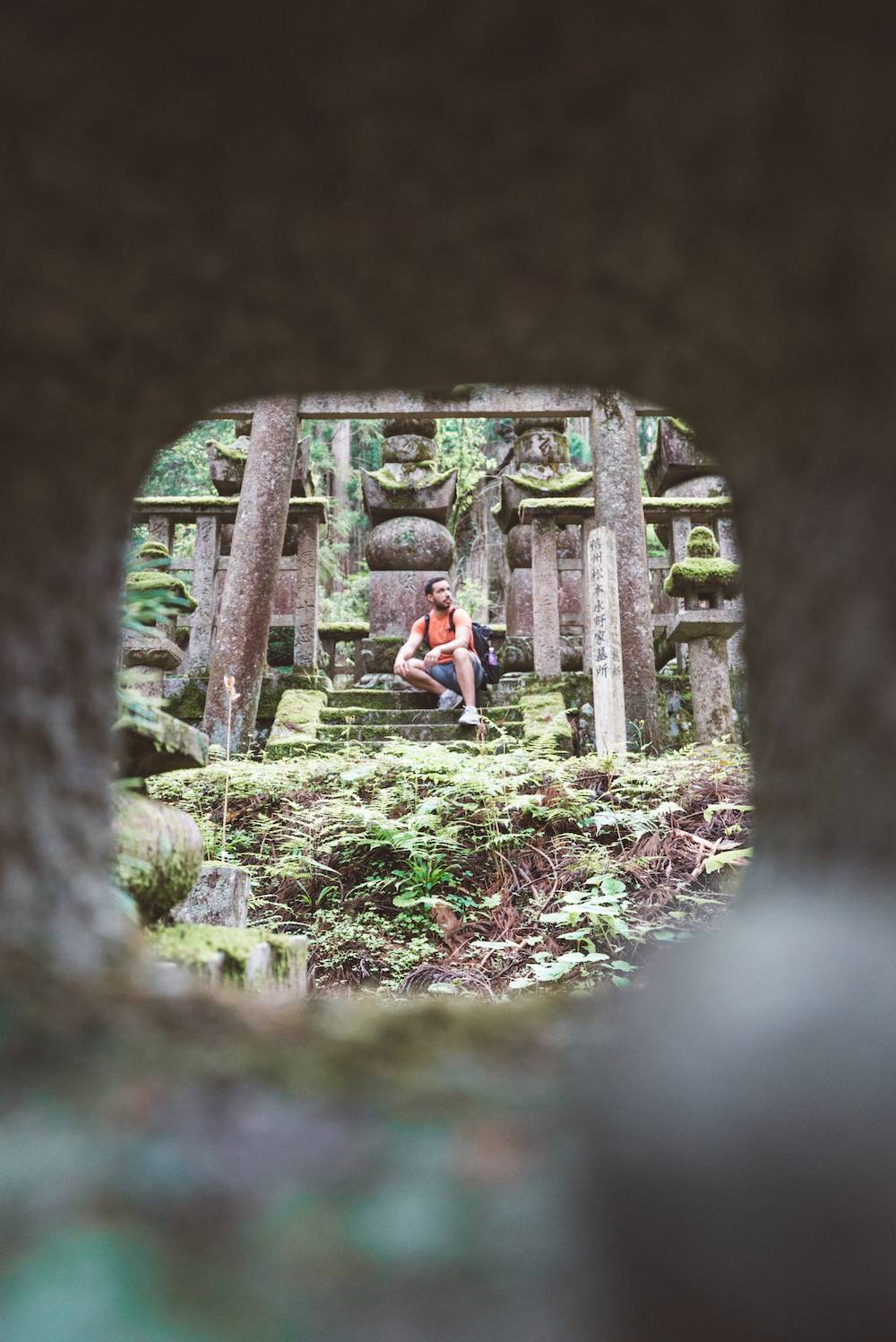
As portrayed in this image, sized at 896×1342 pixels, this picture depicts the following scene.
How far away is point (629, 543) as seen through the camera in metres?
8.48

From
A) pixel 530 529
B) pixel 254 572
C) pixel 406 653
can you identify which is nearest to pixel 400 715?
pixel 406 653

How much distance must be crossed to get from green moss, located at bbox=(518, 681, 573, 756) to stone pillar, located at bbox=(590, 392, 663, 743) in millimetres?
642

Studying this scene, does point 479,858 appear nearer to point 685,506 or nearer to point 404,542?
point 404,542

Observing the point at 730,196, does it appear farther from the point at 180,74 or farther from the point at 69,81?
the point at 69,81

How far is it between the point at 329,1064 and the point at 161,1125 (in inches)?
11.0

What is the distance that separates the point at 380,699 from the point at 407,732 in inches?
39.6

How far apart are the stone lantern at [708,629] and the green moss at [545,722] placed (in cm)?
119

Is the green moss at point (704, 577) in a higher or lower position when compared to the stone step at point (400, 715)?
higher

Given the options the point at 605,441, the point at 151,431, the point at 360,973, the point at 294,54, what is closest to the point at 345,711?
the point at 605,441

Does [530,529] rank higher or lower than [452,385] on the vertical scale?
higher

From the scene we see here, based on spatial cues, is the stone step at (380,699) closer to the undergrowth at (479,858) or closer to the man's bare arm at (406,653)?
the man's bare arm at (406,653)

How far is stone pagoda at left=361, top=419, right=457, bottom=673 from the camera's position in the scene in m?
10.7

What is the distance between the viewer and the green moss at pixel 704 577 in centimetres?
793

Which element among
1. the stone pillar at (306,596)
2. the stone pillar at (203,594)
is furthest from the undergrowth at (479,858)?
the stone pillar at (203,594)
